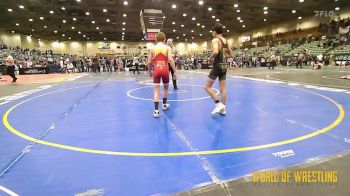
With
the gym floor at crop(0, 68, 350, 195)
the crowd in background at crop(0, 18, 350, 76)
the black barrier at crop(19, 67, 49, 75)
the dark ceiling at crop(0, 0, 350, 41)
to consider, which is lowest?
the gym floor at crop(0, 68, 350, 195)

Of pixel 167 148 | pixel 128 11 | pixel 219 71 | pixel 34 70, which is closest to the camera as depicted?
pixel 167 148

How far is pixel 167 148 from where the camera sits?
339 centimetres

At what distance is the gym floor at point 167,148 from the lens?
2440mm

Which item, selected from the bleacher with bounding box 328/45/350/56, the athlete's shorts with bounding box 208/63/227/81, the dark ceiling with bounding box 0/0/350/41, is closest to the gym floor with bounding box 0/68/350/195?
the athlete's shorts with bounding box 208/63/227/81

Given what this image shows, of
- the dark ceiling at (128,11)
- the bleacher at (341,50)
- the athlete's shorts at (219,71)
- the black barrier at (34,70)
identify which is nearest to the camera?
the athlete's shorts at (219,71)

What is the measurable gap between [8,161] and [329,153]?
386cm

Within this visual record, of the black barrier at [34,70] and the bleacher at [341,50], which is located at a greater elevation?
the bleacher at [341,50]

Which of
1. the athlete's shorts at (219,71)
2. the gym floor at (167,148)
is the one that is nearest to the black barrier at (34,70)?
the gym floor at (167,148)

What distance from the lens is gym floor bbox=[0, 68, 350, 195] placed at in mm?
2440

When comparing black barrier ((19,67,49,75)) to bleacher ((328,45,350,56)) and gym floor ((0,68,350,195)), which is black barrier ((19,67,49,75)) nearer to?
gym floor ((0,68,350,195))

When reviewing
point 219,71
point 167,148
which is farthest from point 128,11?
point 167,148

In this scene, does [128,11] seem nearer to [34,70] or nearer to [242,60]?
[34,70]

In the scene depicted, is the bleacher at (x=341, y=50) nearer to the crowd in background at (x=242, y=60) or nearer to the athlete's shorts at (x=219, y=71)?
the crowd in background at (x=242, y=60)

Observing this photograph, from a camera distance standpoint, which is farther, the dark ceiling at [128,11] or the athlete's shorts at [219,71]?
the dark ceiling at [128,11]
